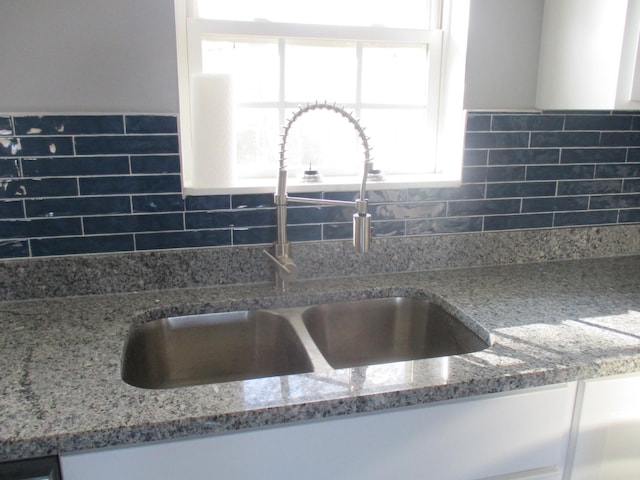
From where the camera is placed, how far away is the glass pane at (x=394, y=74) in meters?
1.56

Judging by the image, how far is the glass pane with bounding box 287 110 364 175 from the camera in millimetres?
1552

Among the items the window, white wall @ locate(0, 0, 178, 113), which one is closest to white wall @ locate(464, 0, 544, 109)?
the window

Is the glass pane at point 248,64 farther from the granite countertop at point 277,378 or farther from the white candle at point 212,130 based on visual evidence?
the granite countertop at point 277,378

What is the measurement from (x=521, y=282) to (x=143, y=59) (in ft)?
3.73

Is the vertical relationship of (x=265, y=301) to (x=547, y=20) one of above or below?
below

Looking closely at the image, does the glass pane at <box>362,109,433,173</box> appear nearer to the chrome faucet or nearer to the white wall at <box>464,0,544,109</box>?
the white wall at <box>464,0,544,109</box>

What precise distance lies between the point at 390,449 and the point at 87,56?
1.08 metres

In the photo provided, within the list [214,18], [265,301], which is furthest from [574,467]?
[214,18]

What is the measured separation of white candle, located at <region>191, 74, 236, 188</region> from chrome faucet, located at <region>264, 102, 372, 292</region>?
6.2 inches

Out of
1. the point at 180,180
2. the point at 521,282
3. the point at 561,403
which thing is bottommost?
the point at 561,403

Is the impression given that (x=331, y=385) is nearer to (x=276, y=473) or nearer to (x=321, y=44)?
(x=276, y=473)

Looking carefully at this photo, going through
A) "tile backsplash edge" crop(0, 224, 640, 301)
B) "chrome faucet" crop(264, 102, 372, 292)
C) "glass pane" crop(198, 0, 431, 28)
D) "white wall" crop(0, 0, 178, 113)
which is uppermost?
"glass pane" crop(198, 0, 431, 28)

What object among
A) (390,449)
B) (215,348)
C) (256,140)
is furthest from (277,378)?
(256,140)

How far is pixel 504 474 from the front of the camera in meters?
1.02
